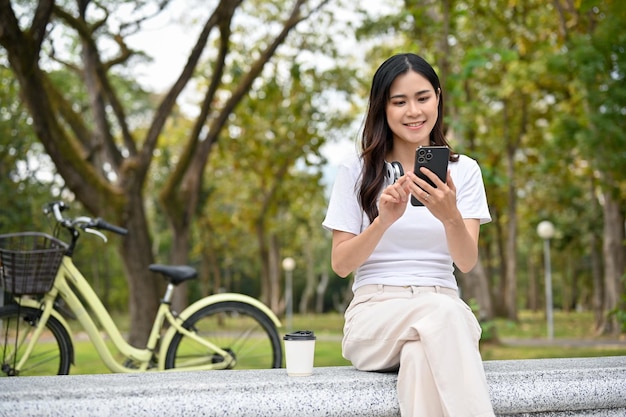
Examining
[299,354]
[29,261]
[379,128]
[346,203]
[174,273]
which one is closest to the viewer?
[299,354]

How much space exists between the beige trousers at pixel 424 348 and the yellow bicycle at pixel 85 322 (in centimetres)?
180

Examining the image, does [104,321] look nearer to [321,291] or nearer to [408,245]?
[408,245]

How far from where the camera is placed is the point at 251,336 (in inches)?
195

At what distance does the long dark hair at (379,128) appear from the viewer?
2820 mm

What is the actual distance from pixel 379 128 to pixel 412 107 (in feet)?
0.58

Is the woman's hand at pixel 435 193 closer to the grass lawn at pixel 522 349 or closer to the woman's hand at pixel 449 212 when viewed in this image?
the woman's hand at pixel 449 212

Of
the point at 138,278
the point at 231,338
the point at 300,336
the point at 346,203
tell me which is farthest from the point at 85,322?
the point at 138,278

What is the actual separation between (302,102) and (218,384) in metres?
13.8

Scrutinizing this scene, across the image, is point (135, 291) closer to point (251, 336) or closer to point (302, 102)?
point (251, 336)

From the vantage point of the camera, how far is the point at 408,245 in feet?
9.13

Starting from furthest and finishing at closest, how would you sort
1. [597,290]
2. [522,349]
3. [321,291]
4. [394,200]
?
1. [321,291]
2. [597,290]
3. [522,349]
4. [394,200]

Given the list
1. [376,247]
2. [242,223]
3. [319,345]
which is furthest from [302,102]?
[376,247]

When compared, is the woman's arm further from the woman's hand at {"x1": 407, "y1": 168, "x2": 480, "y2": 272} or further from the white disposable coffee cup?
the white disposable coffee cup

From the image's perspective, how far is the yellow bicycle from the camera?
394 cm
